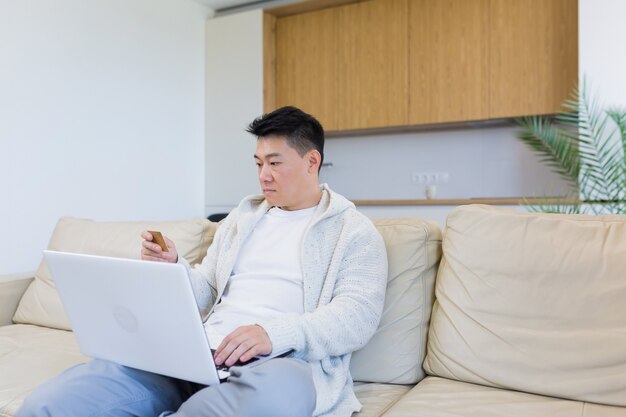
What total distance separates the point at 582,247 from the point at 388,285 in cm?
50

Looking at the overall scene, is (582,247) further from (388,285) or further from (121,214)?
→ (121,214)

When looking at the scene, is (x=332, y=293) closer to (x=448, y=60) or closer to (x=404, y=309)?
(x=404, y=309)

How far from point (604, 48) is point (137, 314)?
3150 mm

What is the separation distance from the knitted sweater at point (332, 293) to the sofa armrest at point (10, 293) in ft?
3.55

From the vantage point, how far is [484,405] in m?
1.26

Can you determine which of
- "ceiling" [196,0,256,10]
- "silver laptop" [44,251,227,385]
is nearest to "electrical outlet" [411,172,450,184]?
"ceiling" [196,0,256,10]

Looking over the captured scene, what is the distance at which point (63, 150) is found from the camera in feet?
12.1

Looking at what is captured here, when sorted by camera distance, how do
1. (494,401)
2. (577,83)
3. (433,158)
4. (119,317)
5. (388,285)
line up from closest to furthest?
(119,317), (494,401), (388,285), (577,83), (433,158)

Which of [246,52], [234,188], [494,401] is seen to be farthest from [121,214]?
[494,401]

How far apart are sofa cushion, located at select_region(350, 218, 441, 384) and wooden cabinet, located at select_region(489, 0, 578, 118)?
252 centimetres

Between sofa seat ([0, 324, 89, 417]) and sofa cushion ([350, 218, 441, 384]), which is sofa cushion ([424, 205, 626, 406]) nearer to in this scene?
sofa cushion ([350, 218, 441, 384])

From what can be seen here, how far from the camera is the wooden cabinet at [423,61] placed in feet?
12.1

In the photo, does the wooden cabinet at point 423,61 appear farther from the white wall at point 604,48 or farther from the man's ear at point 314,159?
the man's ear at point 314,159

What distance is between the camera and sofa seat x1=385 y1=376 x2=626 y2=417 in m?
1.21
